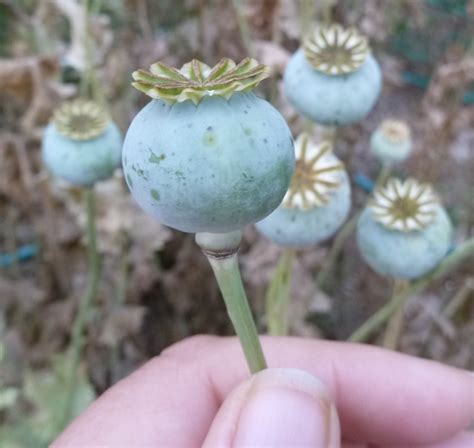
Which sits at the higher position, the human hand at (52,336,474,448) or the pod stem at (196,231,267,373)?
the pod stem at (196,231,267,373)

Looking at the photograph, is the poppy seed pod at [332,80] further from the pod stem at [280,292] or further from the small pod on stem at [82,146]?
the small pod on stem at [82,146]

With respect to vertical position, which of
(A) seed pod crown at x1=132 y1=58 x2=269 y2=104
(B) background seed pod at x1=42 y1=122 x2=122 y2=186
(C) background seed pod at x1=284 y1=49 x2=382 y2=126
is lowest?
(B) background seed pod at x1=42 y1=122 x2=122 y2=186

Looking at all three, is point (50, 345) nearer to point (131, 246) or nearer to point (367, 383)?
point (131, 246)

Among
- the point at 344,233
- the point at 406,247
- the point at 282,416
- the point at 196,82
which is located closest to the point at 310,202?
the point at 406,247

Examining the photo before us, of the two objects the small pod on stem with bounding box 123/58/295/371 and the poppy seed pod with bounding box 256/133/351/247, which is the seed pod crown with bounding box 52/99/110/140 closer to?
the poppy seed pod with bounding box 256/133/351/247

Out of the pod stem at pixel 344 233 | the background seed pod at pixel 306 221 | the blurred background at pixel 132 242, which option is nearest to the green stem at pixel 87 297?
the blurred background at pixel 132 242

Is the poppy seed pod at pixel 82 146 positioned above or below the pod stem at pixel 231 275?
below

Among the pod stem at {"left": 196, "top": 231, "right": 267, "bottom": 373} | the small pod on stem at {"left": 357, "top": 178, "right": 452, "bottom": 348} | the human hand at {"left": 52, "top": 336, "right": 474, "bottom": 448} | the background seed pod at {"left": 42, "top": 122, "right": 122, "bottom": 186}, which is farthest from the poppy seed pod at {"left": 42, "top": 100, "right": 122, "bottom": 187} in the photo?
the pod stem at {"left": 196, "top": 231, "right": 267, "bottom": 373}
